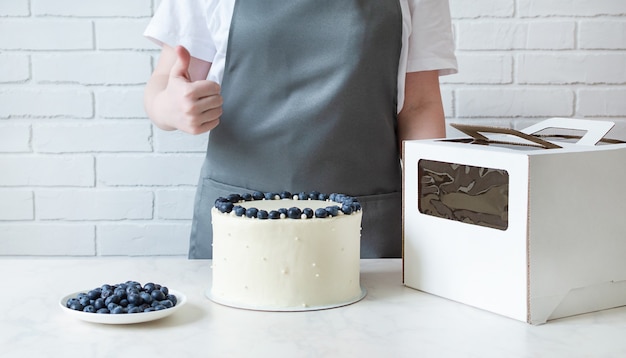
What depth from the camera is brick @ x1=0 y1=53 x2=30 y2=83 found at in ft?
6.09

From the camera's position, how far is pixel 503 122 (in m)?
1.94

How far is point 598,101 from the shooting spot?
196cm

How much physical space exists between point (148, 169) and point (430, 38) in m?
0.80

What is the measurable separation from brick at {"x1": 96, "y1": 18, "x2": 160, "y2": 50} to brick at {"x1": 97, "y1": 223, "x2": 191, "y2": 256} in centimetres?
43

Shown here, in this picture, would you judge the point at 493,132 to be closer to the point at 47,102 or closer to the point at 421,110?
the point at 421,110

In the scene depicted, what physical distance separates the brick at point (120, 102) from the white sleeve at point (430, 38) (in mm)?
719

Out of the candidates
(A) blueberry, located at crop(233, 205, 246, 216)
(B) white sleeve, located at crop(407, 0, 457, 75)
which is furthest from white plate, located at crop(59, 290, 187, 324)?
(B) white sleeve, located at crop(407, 0, 457, 75)

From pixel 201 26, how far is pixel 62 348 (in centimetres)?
80

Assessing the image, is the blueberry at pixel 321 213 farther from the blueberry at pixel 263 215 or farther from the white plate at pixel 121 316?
the white plate at pixel 121 316

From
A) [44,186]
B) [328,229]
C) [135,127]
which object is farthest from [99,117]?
[328,229]

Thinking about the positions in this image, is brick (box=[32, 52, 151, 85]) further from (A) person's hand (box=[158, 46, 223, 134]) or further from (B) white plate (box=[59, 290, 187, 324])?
(B) white plate (box=[59, 290, 187, 324])

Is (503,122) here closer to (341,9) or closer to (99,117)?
(341,9)

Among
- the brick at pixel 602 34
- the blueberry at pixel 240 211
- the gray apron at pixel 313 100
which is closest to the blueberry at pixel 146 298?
the blueberry at pixel 240 211

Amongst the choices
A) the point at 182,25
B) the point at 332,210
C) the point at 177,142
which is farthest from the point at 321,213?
the point at 177,142
